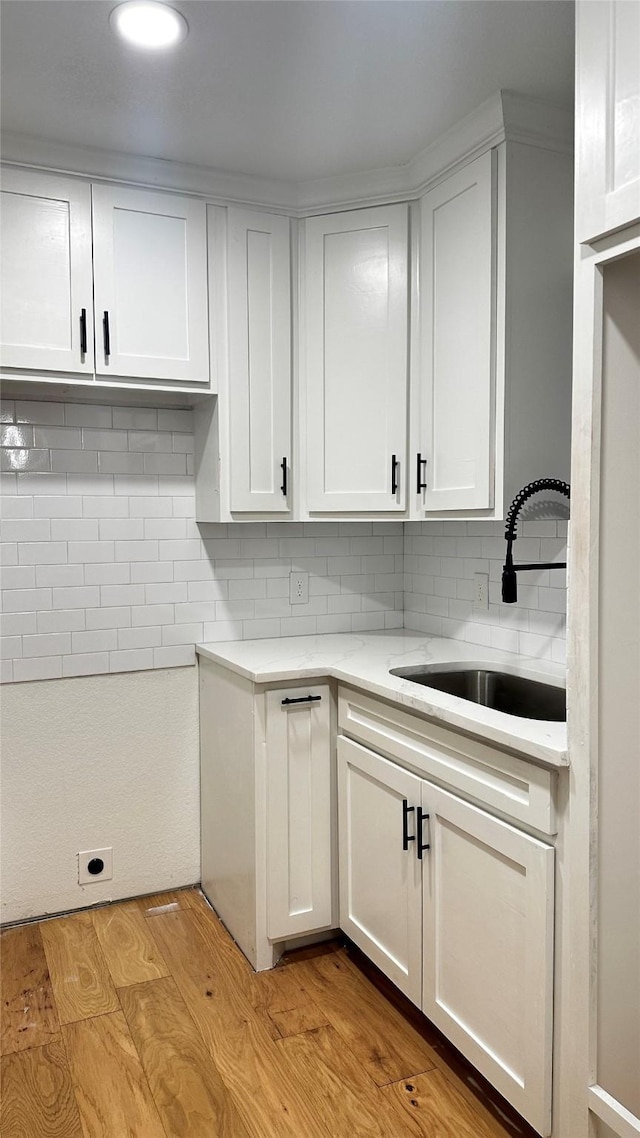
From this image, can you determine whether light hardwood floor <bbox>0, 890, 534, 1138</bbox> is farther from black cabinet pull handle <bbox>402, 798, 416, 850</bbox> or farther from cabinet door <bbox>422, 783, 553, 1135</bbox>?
black cabinet pull handle <bbox>402, 798, 416, 850</bbox>

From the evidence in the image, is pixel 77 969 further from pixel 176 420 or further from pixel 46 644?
pixel 176 420

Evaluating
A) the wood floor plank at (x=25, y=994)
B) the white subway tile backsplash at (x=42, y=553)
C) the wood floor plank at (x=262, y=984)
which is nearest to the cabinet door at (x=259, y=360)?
the white subway tile backsplash at (x=42, y=553)

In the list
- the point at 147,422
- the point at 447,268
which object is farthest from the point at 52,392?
the point at 447,268

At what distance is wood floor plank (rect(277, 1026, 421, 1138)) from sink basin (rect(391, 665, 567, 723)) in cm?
100

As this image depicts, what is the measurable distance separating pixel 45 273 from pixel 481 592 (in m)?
1.71

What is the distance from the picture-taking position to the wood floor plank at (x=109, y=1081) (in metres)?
1.83

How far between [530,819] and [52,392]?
77.3 inches

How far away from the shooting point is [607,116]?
54.1 inches

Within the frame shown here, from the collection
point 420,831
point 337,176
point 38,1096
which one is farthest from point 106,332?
point 38,1096

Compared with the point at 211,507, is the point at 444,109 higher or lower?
higher

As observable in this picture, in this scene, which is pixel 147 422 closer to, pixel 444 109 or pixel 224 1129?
pixel 444 109

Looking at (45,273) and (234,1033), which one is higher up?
(45,273)

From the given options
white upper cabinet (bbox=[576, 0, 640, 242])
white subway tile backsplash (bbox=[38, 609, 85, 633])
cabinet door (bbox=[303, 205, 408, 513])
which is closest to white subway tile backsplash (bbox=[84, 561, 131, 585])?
white subway tile backsplash (bbox=[38, 609, 85, 633])

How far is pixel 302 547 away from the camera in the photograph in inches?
120
